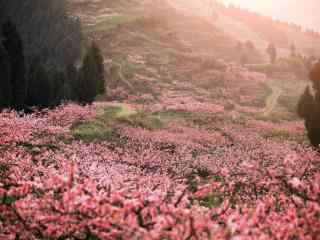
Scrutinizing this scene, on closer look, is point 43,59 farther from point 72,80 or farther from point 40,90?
point 40,90

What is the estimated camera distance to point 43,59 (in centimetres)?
6988

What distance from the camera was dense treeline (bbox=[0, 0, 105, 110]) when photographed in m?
40.8

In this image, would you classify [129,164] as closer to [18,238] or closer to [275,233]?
[18,238]

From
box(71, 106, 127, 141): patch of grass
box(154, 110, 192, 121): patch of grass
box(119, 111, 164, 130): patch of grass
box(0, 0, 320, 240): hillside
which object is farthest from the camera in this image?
box(154, 110, 192, 121): patch of grass

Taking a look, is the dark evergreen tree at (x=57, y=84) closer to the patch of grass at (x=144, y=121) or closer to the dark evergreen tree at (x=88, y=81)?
the dark evergreen tree at (x=88, y=81)

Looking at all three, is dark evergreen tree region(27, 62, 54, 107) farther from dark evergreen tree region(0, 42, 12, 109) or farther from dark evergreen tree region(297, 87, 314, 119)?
dark evergreen tree region(297, 87, 314, 119)

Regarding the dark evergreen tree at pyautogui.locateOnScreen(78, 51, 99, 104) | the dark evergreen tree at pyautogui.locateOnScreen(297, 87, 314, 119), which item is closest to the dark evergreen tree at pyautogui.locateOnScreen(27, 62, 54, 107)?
the dark evergreen tree at pyautogui.locateOnScreen(78, 51, 99, 104)

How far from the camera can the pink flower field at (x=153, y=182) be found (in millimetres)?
8742

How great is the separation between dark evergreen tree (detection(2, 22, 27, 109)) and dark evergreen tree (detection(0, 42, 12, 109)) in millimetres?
2291

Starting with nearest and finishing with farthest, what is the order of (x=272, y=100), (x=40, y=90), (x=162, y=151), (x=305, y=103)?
(x=162, y=151) → (x=305, y=103) → (x=40, y=90) → (x=272, y=100)

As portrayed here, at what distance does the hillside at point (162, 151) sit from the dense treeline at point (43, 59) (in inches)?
121

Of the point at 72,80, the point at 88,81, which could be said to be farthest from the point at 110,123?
the point at 72,80

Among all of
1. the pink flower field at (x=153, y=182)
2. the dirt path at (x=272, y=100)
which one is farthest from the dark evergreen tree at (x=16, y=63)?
the dirt path at (x=272, y=100)

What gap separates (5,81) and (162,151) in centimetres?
1658
